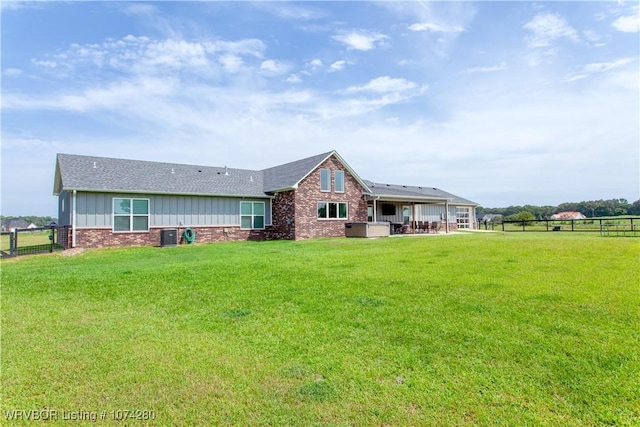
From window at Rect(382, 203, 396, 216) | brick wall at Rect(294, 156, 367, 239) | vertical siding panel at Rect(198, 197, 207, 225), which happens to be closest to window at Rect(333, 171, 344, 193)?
brick wall at Rect(294, 156, 367, 239)

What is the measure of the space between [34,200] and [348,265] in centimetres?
3062

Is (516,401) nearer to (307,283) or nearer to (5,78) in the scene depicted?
(307,283)

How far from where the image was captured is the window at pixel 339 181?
22844 mm

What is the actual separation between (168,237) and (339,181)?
11.4 meters

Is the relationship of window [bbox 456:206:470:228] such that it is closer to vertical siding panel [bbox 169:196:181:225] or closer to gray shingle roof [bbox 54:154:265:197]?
gray shingle roof [bbox 54:154:265:197]

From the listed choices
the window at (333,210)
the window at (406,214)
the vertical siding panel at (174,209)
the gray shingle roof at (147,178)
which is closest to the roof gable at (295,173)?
the gray shingle roof at (147,178)

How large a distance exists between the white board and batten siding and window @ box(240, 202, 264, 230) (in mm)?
281

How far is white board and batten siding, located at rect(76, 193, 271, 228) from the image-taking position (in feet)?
54.0

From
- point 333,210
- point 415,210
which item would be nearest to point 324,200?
point 333,210

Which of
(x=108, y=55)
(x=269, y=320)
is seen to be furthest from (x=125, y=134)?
(x=269, y=320)

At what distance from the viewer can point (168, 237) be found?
17781mm

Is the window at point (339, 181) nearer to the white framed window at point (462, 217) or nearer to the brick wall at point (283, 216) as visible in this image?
the brick wall at point (283, 216)

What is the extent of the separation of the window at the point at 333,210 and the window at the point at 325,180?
3.48 ft

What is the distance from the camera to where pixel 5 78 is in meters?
11.9
